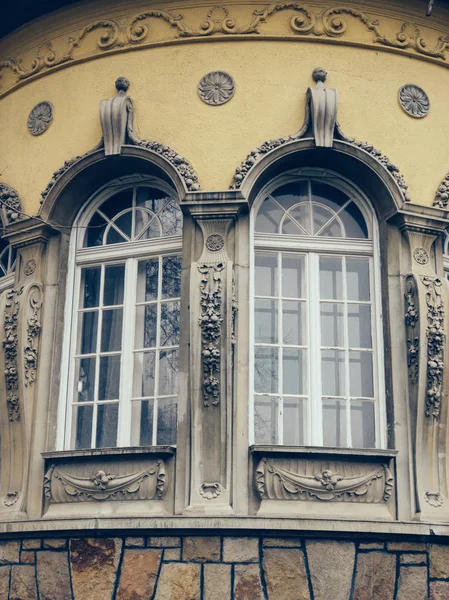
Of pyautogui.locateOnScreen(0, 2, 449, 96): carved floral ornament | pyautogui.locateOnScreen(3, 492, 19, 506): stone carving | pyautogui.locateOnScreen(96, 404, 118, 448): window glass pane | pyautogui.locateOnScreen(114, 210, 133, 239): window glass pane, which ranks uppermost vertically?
pyautogui.locateOnScreen(0, 2, 449, 96): carved floral ornament

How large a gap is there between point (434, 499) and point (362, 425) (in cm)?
105

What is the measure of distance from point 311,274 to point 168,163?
1.93m

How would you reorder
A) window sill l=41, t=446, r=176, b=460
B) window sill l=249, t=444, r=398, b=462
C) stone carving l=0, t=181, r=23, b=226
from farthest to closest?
stone carving l=0, t=181, r=23, b=226
window sill l=41, t=446, r=176, b=460
window sill l=249, t=444, r=398, b=462

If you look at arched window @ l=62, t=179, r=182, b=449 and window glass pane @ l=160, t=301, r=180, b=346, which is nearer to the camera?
arched window @ l=62, t=179, r=182, b=449

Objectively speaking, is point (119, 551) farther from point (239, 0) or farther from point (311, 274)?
point (239, 0)

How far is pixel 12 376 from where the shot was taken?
12781 millimetres

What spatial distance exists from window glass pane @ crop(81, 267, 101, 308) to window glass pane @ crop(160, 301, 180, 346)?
2.76ft

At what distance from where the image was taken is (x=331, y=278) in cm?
1297

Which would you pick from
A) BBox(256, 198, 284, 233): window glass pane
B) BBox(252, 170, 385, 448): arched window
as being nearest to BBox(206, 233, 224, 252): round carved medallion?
BBox(252, 170, 385, 448): arched window

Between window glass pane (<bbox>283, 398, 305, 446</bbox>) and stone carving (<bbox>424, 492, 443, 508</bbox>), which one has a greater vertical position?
window glass pane (<bbox>283, 398, 305, 446</bbox>)

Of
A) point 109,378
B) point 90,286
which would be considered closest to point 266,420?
point 109,378

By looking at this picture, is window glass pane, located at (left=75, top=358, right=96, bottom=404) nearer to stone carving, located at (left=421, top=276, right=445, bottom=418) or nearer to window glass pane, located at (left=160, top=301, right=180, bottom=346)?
window glass pane, located at (left=160, top=301, right=180, bottom=346)

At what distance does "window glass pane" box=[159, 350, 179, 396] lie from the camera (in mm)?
12539

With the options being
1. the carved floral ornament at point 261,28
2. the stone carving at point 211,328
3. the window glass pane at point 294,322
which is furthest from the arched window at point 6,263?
the window glass pane at point 294,322
